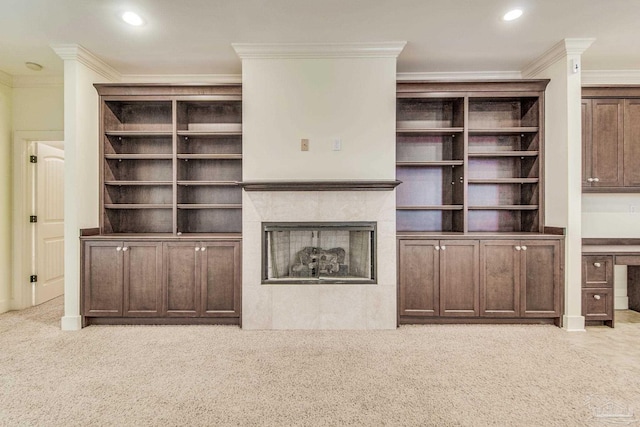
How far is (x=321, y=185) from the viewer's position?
327 cm

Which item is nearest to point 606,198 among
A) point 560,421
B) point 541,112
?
point 541,112

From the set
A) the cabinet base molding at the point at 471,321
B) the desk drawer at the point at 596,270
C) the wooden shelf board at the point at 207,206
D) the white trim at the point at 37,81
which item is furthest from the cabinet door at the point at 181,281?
the desk drawer at the point at 596,270

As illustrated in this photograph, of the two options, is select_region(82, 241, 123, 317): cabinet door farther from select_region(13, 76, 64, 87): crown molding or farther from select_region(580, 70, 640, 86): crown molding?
select_region(580, 70, 640, 86): crown molding

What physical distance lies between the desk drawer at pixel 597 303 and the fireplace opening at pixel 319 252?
7.10 ft

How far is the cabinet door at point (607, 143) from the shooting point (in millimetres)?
3555

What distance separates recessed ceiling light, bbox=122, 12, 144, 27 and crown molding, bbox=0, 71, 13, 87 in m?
2.31

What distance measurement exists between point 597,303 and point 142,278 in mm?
4625

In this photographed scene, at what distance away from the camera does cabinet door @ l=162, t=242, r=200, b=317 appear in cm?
337

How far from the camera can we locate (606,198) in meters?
3.95

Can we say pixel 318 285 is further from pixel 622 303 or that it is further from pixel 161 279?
pixel 622 303

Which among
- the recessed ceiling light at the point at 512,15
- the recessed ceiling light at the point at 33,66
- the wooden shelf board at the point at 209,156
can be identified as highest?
the recessed ceiling light at the point at 512,15

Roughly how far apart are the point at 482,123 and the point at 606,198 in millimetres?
1735

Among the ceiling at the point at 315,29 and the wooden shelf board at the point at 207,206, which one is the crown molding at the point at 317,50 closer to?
the ceiling at the point at 315,29

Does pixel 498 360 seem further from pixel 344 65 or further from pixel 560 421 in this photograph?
pixel 344 65
